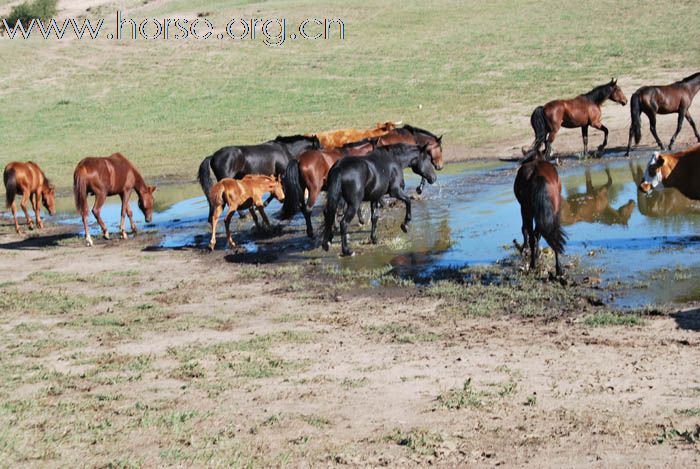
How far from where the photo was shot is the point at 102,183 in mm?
17406

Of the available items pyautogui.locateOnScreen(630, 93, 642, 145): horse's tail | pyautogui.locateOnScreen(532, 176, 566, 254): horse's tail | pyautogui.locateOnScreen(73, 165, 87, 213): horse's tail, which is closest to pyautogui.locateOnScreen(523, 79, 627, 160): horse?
pyautogui.locateOnScreen(630, 93, 642, 145): horse's tail

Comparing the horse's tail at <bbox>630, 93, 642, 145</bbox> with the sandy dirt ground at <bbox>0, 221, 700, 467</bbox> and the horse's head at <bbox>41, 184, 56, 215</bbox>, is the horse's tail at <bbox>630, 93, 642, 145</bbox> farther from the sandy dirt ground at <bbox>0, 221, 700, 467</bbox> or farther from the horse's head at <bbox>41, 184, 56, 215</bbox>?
the horse's head at <bbox>41, 184, 56, 215</bbox>

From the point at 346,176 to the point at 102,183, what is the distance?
5.46m

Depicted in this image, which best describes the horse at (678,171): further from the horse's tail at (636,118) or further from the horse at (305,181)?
the horse's tail at (636,118)

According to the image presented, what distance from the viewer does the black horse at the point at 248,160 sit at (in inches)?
703

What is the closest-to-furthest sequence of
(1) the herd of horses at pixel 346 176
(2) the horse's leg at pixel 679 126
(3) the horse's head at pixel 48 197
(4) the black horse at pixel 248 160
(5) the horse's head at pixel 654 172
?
(1) the herd of horses at pixel 346 176
(5) the horse's head at pixel 654 172
(4) the black horse at pixel 248 160
(3) the horse's head at pixel 48 197
(2) the horse's leg at pixel 679 126

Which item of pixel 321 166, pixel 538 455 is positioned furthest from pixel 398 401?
pixel 321 166

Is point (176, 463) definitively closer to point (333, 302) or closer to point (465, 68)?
point (333, 302)

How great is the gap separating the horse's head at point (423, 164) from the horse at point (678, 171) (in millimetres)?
4522

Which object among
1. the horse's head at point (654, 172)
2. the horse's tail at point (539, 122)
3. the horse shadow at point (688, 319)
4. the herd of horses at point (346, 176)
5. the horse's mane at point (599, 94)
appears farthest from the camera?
the horse's mane at point (599, 94)

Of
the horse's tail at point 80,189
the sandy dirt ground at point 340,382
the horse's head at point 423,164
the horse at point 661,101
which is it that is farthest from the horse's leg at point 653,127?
the horse's tail at point 80,189

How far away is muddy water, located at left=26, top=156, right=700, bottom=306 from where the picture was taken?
11766mm

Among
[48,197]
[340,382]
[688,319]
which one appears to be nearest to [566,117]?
[48,197]

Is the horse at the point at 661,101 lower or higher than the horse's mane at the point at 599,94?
lower
